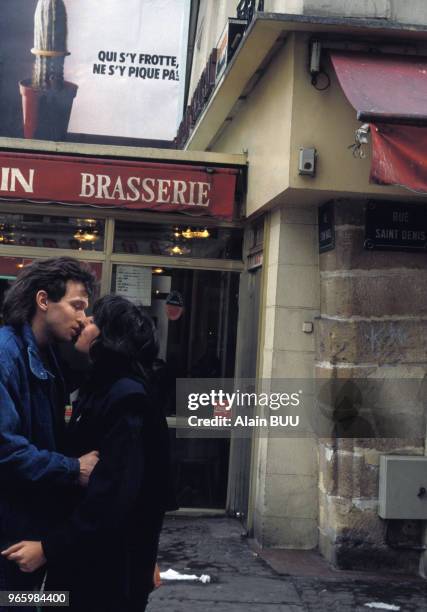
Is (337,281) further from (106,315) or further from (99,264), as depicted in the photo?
(106,315)

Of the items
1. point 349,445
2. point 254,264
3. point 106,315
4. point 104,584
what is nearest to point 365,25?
point 254,264

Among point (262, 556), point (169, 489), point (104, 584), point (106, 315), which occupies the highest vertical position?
point (106, 315)

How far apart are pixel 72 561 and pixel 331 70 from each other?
14.4 feet

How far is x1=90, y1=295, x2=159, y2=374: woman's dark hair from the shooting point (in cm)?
303

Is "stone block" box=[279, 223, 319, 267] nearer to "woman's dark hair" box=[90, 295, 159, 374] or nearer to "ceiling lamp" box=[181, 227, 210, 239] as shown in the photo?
"ceiling lamp" box=[181, 227, 210, 239]

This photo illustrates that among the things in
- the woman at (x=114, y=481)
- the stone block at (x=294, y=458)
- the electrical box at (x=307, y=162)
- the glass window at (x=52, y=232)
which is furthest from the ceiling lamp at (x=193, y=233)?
the woman at (x=114, y=481)

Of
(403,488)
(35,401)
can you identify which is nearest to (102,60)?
(403,488)

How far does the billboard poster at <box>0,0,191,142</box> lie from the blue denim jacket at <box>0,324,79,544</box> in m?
8.88

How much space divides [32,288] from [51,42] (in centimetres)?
939

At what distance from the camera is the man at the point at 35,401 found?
9.17ft

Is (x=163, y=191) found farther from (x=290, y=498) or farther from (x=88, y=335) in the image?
(x=88, y=335)

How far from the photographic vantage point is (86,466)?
2.89 m

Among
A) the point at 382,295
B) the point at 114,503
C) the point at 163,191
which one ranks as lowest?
the point at 114,503

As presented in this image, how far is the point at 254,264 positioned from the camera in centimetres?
761
